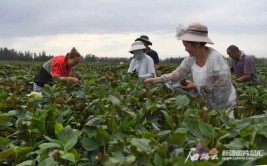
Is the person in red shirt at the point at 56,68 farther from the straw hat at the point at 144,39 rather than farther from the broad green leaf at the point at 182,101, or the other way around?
the broad green leaf at the point at 182,101

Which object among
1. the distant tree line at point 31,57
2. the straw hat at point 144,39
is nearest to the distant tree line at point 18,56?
the distant tree line at point 31,57

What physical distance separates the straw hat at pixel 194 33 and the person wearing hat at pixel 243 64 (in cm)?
414

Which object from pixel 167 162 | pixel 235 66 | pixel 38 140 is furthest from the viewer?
pixel 235 66

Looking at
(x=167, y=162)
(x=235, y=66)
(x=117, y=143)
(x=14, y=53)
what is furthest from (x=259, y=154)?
(x=14, y=53)

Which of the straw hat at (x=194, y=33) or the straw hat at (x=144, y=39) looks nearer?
the straw hat at (x=194, y=33)

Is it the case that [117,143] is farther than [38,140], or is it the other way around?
[38,140]

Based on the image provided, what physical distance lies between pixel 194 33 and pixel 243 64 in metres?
4.55

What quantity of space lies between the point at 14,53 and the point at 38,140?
5540cm

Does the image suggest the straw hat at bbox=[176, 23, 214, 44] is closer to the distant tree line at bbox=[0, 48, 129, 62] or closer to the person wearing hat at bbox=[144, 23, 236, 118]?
the person wearing hat at bbox=[144, 23, 236, 118]

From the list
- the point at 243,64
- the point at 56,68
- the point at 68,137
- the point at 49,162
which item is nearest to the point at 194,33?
the point at 68,137

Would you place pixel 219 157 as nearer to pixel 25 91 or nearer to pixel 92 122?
pixel 92 122

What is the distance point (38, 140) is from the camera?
265cm

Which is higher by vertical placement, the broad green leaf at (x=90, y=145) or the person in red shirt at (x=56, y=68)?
the person in red shirt at (x=56, y=68)

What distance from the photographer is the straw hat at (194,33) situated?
3.71 m
